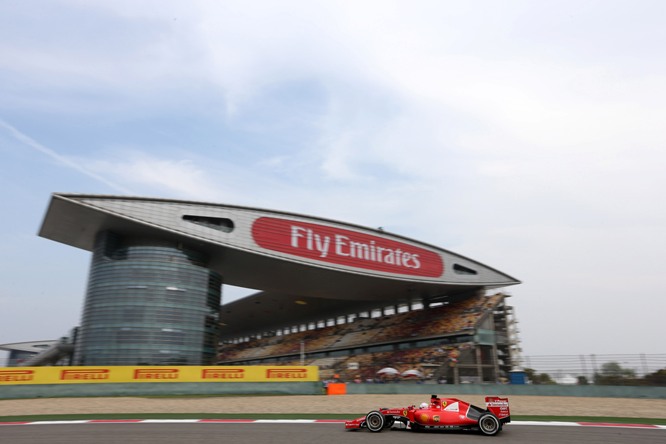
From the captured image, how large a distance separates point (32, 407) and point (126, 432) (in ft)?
32.7

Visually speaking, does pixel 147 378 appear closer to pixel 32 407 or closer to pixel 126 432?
pixel 32 407

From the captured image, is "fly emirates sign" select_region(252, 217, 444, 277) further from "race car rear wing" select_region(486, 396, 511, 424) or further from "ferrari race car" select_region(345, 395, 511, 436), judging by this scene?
"race car rear wing" select_region(486, 396, 511, 424)

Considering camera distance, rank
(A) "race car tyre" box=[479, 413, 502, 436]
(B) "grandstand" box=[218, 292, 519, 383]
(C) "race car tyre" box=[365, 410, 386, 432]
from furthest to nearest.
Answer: (B) "grandstand" box=[218, 292, 519, 383] < (C) "race car tyre" box=[365, 410, 386, 432] < (A) "race car tyre" box=[479, 413, 502, 436]

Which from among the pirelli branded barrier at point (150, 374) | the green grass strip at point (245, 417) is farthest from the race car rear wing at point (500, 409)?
the pirelli branded barrier at point (150, 374)

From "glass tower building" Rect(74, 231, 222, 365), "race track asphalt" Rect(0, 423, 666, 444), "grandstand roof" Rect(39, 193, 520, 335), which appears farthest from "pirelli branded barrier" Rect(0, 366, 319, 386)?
"grandstand roof" Rect(39, 193, 520, 335)

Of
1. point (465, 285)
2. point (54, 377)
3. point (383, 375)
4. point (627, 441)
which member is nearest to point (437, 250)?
point (465, 285)

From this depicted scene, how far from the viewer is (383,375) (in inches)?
1660

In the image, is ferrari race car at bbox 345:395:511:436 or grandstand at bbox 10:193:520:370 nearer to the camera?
ferrari race car at bbox 345:395:511:436

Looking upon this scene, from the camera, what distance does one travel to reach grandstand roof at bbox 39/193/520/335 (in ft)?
113

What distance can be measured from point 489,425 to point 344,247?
103 ft

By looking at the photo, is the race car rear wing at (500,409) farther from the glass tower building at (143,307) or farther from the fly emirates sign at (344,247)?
the glass tower building at (143,307)

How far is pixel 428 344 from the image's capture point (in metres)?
48.1

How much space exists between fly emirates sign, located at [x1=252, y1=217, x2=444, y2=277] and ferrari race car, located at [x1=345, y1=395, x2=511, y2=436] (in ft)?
90.0

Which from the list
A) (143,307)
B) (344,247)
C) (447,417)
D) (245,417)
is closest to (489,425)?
(447,417)
